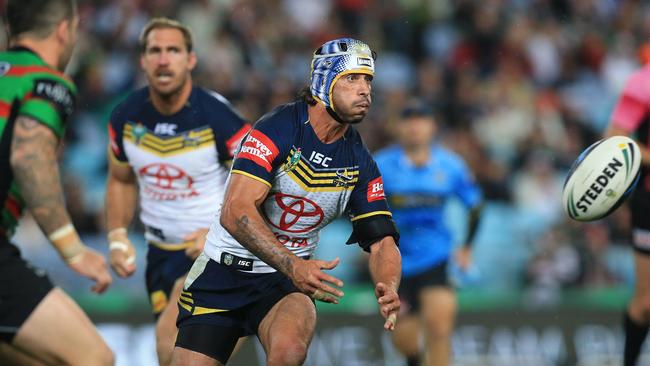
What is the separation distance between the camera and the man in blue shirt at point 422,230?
10.3 meters

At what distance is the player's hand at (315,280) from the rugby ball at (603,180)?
267cm

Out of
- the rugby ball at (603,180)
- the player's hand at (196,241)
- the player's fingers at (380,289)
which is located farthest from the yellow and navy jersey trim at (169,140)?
the rugby ball at (603,180)

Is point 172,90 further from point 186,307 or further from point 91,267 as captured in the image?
point 91,267

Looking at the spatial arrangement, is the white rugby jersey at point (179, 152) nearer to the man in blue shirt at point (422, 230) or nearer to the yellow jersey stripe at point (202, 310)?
the yellow jersey stripe at point (202, 310)

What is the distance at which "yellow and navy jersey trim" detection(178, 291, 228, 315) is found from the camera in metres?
6.32

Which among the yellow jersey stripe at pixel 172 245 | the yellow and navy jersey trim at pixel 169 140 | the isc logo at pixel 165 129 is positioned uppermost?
the isc logo at pixel 165 129

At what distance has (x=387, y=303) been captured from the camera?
578 cm

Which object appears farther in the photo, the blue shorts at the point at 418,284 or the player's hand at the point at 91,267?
the blue shorts at the point at 418,284

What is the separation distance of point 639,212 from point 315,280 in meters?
3.89

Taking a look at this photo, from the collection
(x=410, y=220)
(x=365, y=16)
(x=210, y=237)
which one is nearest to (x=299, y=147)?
(x=210, y=237)

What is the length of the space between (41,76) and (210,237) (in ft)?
4.72

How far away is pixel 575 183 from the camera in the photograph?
7.65m

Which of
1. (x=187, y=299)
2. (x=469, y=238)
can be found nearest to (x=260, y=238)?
(x=187, y=299)

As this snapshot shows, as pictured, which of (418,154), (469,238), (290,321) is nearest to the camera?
(290,321)
